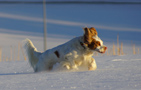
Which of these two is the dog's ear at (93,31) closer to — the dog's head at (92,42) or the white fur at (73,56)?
the dog's head at (92,42)

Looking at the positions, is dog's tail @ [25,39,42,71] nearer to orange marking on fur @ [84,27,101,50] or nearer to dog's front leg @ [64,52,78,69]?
dog's front leg @ [64,52,78,69]

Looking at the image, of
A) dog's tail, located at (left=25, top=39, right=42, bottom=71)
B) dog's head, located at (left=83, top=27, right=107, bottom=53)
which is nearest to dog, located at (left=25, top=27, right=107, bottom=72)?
dog's head, located at (left=83, top=27, right=107, bottom=53)

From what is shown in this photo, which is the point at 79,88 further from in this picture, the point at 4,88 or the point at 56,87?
the point at 4,88

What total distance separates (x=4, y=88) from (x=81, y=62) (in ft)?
8.02

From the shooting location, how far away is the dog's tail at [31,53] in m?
8.07

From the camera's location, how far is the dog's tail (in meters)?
8.07

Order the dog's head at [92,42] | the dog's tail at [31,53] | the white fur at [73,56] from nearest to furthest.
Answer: the dog's head at [92,42] → the white fur at [73,56] → the dog's tail at [31,53]

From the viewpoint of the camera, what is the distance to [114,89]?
4129 millimetres

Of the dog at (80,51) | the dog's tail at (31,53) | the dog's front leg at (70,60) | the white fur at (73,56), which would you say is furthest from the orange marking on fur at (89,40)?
the dog's tail at (31,53)

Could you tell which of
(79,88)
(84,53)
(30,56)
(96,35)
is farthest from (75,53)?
(79,88)

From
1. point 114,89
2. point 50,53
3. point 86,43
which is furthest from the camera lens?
point 50,53

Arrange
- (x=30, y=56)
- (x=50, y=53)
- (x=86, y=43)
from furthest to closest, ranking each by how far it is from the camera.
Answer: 1. (x=30, y=56)
2. (x=50, y=53)
3. (x=86, y=43)

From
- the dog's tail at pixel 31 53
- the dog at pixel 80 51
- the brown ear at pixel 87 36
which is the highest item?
the brown ear at pixel 87 36

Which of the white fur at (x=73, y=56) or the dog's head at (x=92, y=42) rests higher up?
the dog's head at (x=92, y=42)
